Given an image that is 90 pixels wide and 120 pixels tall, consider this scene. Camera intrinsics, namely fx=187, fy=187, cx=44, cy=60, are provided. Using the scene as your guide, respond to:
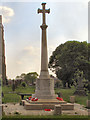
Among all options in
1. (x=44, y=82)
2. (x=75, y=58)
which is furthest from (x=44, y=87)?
(x=75, y=58)

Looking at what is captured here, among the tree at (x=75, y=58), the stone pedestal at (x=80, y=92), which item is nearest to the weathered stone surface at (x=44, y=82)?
the stone pedestal at (x=80, y=92)

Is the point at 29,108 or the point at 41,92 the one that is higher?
the point at 41,92

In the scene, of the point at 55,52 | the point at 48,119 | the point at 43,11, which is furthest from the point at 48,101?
the point at 55,52

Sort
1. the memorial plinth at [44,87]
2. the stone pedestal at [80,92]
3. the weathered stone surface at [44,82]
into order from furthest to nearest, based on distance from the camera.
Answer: the stone pedestal at [80,92], the weathered stone surface at [44,82], the memorial plinth at [44,87]

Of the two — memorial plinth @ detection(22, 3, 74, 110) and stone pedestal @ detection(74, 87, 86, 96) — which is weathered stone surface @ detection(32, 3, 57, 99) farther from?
stone pedestal @ detection(74, 87, 86, 96)

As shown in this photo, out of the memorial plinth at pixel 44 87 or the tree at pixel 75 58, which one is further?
the tree at pixel 75 58

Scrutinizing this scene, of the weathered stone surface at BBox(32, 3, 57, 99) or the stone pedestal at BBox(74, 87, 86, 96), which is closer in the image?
the weathered stone surface at BBox(32, 3, 57, 99)

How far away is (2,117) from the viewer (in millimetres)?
10648

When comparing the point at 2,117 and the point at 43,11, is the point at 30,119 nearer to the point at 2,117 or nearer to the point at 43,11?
the point at 2,117

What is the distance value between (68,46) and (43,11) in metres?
16.7

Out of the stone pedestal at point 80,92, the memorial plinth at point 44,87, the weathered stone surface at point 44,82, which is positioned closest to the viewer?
the memorial plinth at point 44,87

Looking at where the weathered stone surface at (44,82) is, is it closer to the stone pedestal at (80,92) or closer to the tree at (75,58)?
the stone pedestal at (80,92)

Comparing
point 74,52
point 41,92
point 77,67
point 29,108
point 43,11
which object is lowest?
point 29,108

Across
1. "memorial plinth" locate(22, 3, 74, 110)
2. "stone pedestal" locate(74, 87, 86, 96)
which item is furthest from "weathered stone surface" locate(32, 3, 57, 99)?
"stone pedestal" locate(74, 87, 86, 96)
